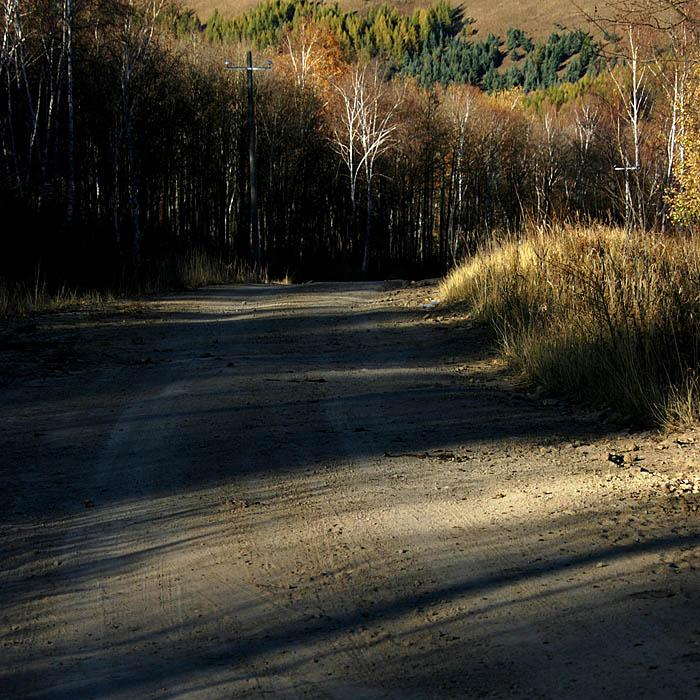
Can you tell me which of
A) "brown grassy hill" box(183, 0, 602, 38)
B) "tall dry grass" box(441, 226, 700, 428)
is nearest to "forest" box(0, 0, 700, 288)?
"tall dry grass" box(441, 226, 700, 428)

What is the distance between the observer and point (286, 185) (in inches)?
1881

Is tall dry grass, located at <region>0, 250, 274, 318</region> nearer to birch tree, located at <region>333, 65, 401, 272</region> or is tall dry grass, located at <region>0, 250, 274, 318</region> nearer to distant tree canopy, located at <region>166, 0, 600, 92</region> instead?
birch tree, located at <region>333, 65, 401, 272</region>

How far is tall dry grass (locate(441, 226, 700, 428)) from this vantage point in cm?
631

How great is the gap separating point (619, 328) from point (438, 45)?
165 meters

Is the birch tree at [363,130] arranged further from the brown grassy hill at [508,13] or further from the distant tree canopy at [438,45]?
the brown grassy hill at [508,13]

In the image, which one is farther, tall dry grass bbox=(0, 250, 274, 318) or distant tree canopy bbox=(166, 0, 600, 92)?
distant tree canopy bbox=(166, 0, 600, 92)

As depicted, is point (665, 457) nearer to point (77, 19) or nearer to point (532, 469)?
point (532, 469)

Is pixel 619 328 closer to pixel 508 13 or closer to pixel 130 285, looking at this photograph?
pixel 130 285

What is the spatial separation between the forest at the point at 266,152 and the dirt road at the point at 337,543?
377 centimetres

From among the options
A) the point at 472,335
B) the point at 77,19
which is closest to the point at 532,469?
the point at 472,335

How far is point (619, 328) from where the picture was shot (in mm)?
7148

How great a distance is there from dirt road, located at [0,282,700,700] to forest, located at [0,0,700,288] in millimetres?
3774

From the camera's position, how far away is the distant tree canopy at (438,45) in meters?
124

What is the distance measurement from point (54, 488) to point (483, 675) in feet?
9.94
